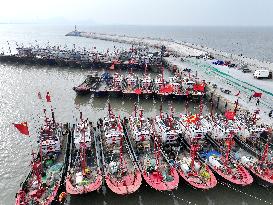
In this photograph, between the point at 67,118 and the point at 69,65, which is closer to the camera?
the point at 67,118

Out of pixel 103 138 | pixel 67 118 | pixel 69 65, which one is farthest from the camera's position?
pixel 69 65

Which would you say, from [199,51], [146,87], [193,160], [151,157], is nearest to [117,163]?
[151,157]

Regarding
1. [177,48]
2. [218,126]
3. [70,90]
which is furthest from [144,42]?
[218,126]

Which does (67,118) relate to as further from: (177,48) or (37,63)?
(177,48)

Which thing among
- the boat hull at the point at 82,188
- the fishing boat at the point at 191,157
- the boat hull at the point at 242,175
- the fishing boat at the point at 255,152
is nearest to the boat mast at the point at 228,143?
the fishing boat at the point at 255,152

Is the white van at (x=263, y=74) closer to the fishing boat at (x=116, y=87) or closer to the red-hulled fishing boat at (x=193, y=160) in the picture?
the fishing boat at (x=116, y=87)

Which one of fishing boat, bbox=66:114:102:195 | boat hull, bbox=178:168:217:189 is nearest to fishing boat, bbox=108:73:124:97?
fishing boat, bbox=66:114:102:195
